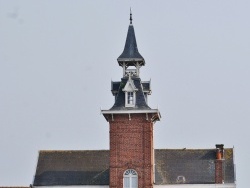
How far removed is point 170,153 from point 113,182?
686cm

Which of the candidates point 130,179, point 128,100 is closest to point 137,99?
point 128,100

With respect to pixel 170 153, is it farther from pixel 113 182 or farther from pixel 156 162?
pixel 113 182

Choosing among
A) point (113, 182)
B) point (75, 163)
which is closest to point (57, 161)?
point (75, 163)

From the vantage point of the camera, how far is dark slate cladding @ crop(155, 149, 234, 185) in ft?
231

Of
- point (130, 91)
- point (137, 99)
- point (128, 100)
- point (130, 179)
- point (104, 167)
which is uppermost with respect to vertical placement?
point (130, 91)

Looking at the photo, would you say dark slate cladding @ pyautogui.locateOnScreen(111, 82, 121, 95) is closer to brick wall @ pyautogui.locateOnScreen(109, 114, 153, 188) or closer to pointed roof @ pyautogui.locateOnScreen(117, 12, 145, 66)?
pointed roof @ pyautogui.locateOnScreen(117, 12, 145, 66)

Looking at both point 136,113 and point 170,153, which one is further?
point 170,153

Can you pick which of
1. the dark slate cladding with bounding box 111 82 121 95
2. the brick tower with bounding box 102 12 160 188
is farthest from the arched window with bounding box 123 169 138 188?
the dark slate cladding with bounding box 111 82 121 95

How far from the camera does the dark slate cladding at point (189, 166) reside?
231 ft

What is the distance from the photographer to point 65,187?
2798 inches

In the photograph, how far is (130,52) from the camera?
7000 centimetres

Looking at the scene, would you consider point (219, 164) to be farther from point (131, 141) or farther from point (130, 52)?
point (130, 52)

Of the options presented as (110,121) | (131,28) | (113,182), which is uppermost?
(131,28)

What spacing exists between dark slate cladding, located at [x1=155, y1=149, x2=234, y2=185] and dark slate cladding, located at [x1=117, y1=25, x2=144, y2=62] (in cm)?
842
